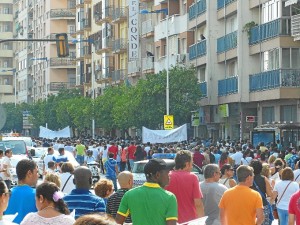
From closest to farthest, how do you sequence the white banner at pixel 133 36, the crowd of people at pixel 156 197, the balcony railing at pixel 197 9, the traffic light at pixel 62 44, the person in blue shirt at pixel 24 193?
the crowd of people at pixel 156 197
the person in blue shirt at pixel 24 193
the traffic light at pixel 62 44
the balcony railing at pixel 197 9
the white banner at pixel 133 36

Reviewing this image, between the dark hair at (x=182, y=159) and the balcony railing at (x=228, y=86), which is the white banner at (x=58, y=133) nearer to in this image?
the balcony railing at (x=228, y=86)

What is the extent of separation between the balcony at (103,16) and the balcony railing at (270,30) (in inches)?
1421

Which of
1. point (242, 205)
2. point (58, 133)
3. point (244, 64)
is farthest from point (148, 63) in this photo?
Result: point (242, 205)

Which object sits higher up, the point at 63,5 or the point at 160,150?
the point at 63,5

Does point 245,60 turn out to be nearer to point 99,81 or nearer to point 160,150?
point 160,150

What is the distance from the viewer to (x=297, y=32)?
45344mm

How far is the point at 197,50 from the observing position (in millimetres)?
61125

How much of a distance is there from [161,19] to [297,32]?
26330 mm

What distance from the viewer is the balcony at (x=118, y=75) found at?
82.1 m

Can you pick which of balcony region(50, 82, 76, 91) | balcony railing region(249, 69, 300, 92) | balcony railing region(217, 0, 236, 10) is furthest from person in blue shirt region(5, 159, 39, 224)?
balcony region(50, 82, 76, 91)

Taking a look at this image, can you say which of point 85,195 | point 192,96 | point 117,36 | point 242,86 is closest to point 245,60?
point 242,86

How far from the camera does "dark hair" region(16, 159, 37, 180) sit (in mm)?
11430

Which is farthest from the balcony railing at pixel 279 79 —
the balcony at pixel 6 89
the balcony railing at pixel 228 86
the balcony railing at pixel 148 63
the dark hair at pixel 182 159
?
the balcony at pixel 6 89

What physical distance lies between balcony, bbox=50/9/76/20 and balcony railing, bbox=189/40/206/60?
184ft
